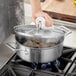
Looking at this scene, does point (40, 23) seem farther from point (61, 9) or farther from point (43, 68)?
point (61, 9)

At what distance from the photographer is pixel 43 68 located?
83 cm

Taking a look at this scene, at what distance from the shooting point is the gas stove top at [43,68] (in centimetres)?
79

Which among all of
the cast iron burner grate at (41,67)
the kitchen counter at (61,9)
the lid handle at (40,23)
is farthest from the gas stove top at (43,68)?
the kitchen counter at (61,9)

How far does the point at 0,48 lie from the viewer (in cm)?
92

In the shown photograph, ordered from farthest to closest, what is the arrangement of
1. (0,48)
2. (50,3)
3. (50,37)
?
(50,3), (0,48), (50,37)

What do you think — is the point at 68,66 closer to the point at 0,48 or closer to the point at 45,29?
the point at 45,29

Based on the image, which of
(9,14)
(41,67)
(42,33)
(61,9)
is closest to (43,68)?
(41,67)

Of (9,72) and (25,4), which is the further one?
(25,4)

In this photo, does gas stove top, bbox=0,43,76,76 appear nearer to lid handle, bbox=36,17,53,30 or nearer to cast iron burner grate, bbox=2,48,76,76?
cast iron burner grate, bbox=2,48,76,76

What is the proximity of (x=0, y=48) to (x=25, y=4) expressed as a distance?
821 mm

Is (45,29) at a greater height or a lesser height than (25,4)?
greater

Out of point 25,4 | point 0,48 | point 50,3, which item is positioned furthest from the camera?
point 25,4

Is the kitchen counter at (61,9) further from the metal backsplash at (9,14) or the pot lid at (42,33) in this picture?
the metal backsplash at (9,14)

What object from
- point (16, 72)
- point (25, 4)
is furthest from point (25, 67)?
point (25, 4)
